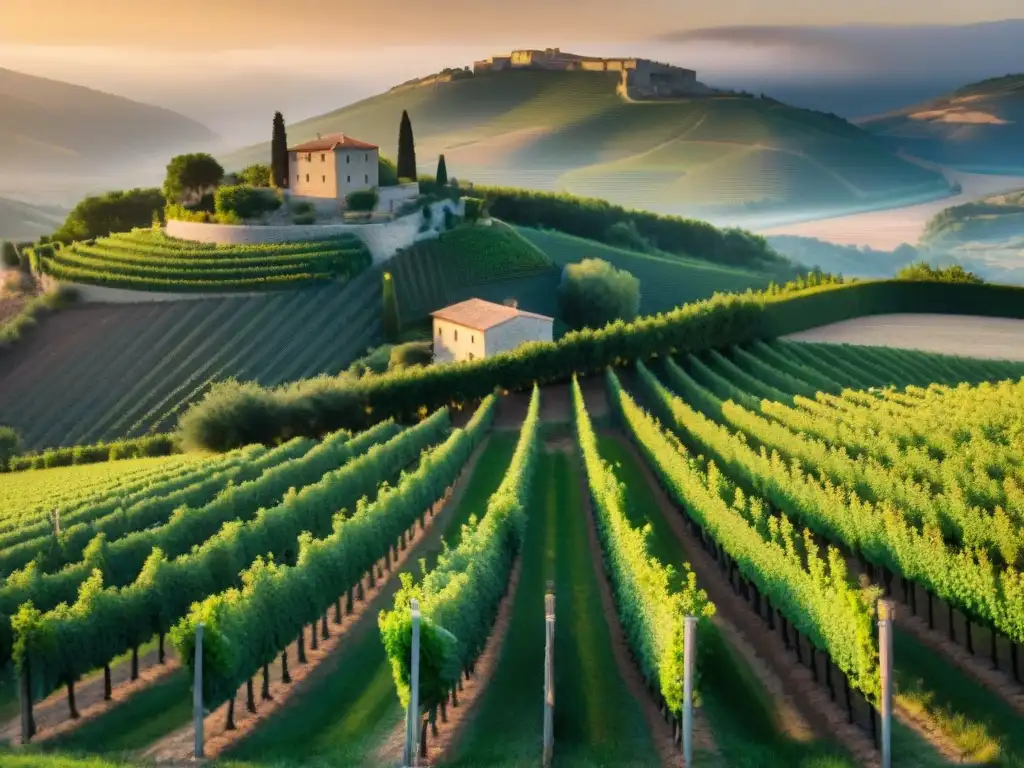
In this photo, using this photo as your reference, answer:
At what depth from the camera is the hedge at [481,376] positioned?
1721 inches

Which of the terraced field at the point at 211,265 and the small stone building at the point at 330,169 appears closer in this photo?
the terraced field at the point at 211,265

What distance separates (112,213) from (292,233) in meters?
28.1

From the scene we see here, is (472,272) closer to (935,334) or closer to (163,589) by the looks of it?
(935,334)

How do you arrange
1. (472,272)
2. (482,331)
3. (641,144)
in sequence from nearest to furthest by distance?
(482,331) → (472,272) → (641,144)

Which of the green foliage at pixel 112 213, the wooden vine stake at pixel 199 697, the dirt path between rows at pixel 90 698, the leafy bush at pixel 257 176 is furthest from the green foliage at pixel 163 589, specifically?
the green foliage at pixel 112 213

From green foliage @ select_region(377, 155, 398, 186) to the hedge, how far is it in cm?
3554

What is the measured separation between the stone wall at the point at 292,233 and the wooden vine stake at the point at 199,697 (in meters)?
61.7

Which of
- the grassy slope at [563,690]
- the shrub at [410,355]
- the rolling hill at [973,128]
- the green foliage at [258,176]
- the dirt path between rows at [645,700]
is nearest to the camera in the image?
the grassy slope at [563,690]

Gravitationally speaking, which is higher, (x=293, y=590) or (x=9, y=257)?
(x=9, y=257)

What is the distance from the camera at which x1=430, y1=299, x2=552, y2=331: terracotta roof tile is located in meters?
61.9

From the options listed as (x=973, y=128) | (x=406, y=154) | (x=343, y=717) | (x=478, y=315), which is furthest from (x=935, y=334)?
(x=973, y=128)

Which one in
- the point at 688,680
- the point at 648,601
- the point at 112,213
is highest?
the point at 112,213

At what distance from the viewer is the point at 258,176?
84750mm

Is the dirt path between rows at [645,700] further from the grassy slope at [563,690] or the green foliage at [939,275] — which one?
the green foliage at [939,275]
